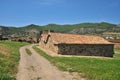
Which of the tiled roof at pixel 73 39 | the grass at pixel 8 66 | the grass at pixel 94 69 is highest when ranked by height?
the tiled roof at pixel 73 39

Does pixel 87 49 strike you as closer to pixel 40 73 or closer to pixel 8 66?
pixel 8 66

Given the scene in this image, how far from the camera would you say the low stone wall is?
143ft

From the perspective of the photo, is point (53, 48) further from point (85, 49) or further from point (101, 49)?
point (101, 49)

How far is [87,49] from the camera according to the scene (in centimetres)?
4550

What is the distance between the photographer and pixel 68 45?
43938 millimetres

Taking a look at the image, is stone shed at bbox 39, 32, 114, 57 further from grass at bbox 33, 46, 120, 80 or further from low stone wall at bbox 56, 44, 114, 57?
grass at bbox 33, 46, 120, 80

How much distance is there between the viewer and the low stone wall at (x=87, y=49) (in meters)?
43.7

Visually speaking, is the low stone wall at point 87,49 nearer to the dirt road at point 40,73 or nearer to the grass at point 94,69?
the grass at point 94,69

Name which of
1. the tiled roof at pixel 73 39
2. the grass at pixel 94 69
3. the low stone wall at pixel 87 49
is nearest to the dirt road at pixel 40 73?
the grass at pixel 94 69

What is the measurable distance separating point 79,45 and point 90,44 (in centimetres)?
260

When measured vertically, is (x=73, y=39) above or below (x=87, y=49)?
above

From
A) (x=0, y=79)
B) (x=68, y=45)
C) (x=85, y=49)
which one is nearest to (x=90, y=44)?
(x=85, y=49)

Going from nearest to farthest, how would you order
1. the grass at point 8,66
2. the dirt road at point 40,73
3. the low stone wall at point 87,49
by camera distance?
the grass at point 8,66 < the dirt road at point 40,73 < the low stone wall at point 87,49

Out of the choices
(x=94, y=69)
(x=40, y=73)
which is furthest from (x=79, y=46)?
(x=40, y=73)
